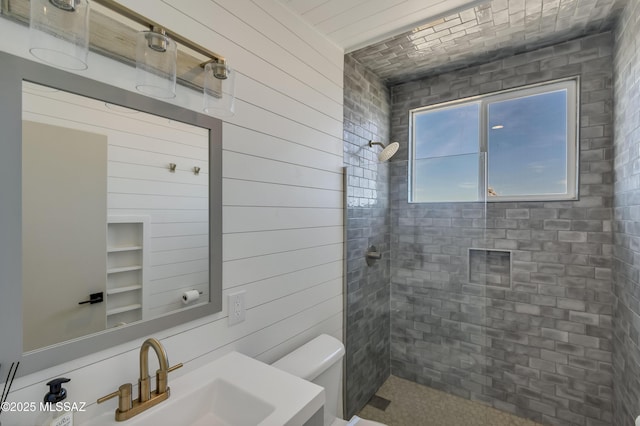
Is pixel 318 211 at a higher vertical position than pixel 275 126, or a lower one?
lower

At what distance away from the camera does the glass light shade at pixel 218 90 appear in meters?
1.17

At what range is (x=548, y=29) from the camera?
1931 mm

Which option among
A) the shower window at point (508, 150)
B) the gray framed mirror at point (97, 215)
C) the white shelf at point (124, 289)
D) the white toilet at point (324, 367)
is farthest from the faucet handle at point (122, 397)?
the shower window at point (508, 150)

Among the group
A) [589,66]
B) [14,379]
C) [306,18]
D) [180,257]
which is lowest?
[14,379]

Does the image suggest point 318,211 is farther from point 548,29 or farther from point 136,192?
point 548,29

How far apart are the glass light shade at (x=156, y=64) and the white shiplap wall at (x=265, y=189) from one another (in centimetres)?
6

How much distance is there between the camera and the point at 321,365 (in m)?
1.49

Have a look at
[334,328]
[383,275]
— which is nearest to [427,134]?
[383,275]

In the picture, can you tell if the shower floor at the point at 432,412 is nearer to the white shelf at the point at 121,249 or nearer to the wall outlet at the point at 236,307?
the wall outlet at the point at 236,307

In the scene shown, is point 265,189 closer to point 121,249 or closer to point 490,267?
point 121,249

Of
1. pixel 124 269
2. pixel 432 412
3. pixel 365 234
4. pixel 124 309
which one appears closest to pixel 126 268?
pixel 124 269

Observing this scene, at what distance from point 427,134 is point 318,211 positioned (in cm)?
152

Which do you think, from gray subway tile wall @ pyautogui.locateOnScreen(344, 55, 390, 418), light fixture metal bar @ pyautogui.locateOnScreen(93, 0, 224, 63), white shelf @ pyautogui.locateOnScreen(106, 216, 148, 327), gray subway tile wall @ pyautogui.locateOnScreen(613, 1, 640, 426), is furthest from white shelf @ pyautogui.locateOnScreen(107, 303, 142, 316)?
gray subway tile wall @ pyautogui.locateOnScreen(613, 1, 640, 426)

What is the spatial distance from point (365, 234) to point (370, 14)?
1.51m
